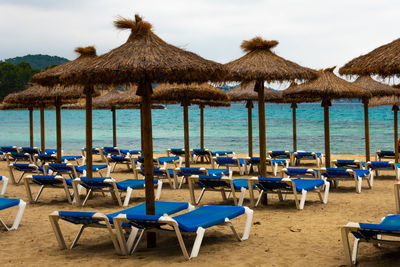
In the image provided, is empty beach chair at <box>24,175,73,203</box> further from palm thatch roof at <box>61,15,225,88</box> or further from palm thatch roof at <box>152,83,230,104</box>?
palm thatch roof at <box>152,83,230,104</box>

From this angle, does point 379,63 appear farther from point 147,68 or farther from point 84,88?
point 84,88

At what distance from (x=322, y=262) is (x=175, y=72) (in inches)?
87.4

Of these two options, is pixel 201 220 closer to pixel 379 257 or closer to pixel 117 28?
pixel 379 257

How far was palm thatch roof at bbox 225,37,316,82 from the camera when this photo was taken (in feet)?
22.6

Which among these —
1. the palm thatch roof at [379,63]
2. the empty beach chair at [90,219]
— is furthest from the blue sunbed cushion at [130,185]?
the palm thatch roof at [379,63]

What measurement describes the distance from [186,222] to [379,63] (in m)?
2.74

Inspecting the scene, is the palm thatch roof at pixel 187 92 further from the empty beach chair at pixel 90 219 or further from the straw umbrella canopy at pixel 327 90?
the empty beach chair at pixel 90 219

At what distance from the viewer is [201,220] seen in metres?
4.58

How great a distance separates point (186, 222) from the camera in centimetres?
453

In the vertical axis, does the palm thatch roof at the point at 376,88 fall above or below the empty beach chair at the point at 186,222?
above

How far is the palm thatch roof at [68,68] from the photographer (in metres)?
4.99

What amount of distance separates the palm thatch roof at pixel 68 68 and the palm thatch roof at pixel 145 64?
0.09 metres

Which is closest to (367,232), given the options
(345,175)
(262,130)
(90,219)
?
(90,219)

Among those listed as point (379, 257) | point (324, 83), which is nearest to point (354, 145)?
point (324, 83)
